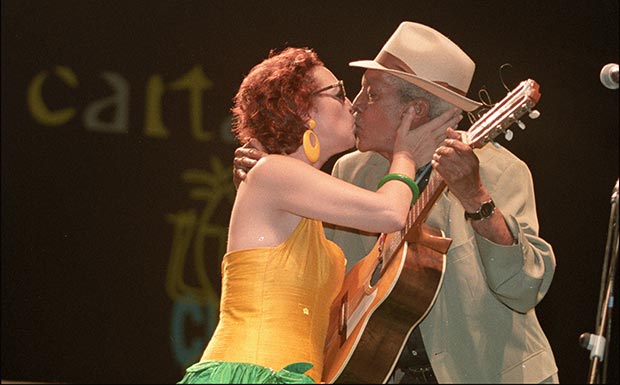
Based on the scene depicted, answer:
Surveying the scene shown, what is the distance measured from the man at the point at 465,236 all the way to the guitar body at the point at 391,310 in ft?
0.46

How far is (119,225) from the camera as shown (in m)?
4.06

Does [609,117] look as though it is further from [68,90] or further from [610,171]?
[68,90]

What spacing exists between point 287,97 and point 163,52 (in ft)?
4.92

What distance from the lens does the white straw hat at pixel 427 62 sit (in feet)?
8.51

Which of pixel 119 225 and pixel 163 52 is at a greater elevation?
pixel 163 52

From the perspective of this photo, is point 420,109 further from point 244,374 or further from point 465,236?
point 244,374

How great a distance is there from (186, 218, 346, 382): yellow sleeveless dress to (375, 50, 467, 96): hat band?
0.52m

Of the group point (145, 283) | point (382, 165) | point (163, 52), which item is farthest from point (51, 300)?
point (382, 165)

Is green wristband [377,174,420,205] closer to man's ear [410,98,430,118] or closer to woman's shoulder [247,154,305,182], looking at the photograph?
woman's shoulder [247,154,305,182]

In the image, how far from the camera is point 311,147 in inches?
97.2

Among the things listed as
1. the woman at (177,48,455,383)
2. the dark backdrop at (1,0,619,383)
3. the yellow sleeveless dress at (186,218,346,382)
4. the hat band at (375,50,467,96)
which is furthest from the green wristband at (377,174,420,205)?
the dark backdrop at (1,0,619,383)

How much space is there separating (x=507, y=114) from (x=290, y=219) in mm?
611

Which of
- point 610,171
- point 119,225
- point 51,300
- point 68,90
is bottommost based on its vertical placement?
point 51,300

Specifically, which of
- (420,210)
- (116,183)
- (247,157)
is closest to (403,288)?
(420,210)
